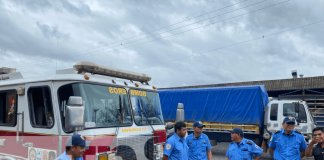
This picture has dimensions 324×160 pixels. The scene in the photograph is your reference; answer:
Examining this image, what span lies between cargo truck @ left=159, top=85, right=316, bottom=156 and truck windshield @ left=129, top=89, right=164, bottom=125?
5.57m

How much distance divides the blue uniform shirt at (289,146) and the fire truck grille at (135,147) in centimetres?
231

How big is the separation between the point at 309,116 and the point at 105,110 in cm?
871

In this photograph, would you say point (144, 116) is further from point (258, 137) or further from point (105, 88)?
point (258, 137)

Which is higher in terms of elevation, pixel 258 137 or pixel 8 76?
pixel 8 76

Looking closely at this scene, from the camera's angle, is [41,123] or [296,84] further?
[296,84]

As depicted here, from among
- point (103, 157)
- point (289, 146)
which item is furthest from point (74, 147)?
point (289, 146)

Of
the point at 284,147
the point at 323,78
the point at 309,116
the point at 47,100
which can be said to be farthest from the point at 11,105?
the point at 323,78

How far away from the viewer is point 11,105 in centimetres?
533

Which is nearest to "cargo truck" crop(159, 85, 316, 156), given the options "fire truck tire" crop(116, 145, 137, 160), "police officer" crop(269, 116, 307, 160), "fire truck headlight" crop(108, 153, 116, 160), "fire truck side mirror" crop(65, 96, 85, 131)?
"police officer" crop(269, 116, 307, 160)

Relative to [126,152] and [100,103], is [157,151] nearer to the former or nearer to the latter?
[126,152]

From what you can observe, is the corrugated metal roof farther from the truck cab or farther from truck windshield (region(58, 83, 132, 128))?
truck windshield (region(58, 83, 132, 128))

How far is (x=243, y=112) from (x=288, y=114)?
67.7 inches

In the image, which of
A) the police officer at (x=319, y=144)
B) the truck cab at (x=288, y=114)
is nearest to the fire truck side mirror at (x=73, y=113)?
the police officer at (x=319, y=144)

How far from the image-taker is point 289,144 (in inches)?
182
